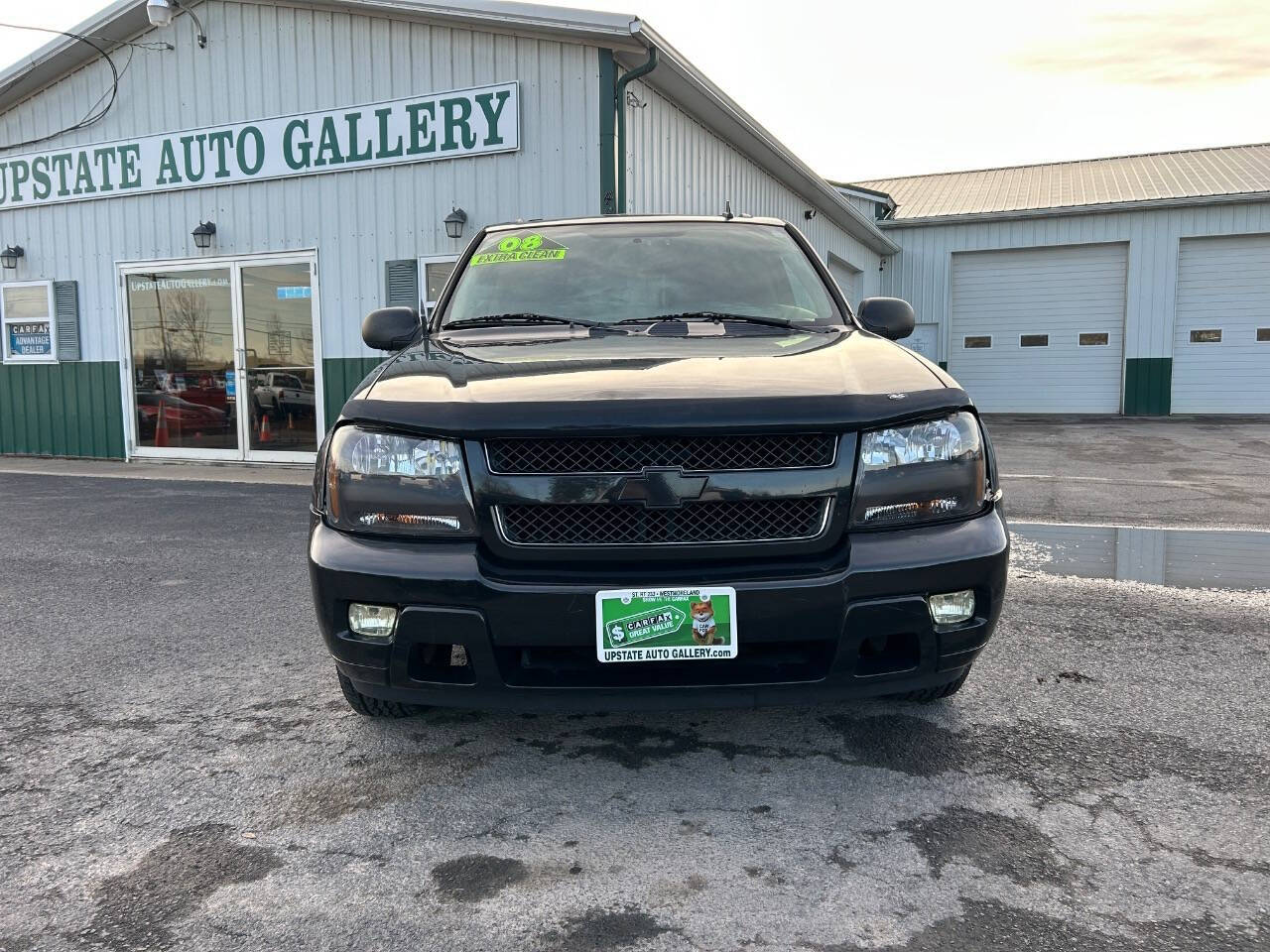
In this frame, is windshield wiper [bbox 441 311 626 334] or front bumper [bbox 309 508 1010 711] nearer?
front bumper [bbox 309 508 1010 711]

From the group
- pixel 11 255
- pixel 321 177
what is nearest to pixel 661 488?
pixel 321 177

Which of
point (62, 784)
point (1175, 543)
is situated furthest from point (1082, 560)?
point (62, 784)

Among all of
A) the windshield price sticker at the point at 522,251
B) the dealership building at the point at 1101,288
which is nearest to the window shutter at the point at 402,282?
the windshield price sticker at the point at 522,251

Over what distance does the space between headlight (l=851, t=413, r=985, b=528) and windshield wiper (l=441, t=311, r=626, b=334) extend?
4.04ft

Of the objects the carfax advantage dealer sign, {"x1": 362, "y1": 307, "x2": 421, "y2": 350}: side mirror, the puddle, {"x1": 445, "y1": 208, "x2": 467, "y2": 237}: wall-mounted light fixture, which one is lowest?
the puddle

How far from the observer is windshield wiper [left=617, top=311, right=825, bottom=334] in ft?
10.5

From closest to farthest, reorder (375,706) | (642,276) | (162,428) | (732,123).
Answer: (375,706), (642,276), (732,123), (162,428)

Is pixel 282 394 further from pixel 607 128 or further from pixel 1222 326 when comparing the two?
pixel 1222 326

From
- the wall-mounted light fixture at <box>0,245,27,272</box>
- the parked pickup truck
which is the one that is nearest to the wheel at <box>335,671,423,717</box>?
the parked pickup truck

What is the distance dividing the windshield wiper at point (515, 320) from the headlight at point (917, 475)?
1.23 meters

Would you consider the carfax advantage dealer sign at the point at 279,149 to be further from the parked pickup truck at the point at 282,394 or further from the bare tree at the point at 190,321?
the parked pickup truck at the point at 282,394

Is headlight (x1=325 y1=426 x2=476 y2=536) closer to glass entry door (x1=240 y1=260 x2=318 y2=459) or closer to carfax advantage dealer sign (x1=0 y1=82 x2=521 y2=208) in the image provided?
carfax advantage dealer sign (x1=0 y1=82 x2=521 y2=208)

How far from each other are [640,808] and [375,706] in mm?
900

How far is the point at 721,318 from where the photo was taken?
3230mm
